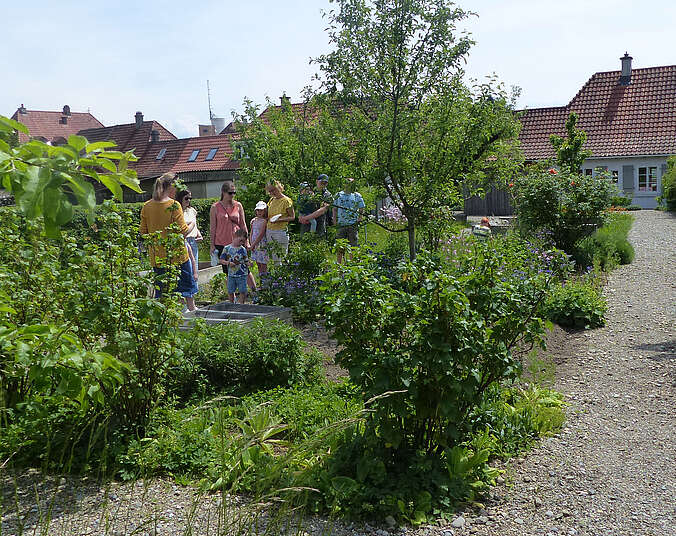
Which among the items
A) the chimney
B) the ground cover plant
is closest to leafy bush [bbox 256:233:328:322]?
the ground cover plant

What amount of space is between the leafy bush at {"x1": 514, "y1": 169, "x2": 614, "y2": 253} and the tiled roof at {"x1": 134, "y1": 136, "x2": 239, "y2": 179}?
2396 centimetres

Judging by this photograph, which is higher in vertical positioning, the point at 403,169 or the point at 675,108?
the point at 675,108

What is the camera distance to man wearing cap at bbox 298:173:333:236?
8719mm

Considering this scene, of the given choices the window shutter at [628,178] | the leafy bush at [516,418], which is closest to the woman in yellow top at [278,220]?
the leafy bush at [516,418]

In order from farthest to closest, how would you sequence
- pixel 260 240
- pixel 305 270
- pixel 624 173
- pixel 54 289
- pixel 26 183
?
pixel 624 173
pixel 260 240
pixel 305 270
pixel 54 289
pixel 26 183

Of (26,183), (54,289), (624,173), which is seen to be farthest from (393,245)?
(624,173)

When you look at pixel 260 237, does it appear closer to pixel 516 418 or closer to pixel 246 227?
pixel 246 227

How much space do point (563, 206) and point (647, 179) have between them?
66.3ft

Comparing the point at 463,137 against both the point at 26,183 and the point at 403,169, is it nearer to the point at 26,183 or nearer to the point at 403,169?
the point at 403,169

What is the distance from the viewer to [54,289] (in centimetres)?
483

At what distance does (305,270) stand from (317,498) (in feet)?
17.9

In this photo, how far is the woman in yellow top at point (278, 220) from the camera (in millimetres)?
9461

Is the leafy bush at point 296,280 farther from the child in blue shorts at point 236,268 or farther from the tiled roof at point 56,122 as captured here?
the tiled roof at point 56,122

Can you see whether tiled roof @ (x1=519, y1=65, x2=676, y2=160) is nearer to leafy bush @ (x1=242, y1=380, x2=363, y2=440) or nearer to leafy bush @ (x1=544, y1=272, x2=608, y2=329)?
leafy bush @ (x1=544, y1=272, x2=608, y2=329)
